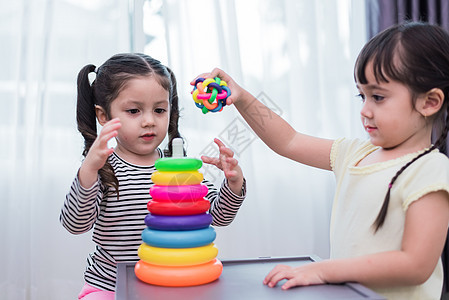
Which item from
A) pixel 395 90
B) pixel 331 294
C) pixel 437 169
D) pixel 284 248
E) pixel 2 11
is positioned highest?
pixel 2 11

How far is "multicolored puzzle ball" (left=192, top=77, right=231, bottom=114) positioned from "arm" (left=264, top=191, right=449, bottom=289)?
0.35 m

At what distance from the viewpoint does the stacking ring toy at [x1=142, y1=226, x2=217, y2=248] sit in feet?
2.96

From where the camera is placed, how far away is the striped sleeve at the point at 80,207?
3.59 ft

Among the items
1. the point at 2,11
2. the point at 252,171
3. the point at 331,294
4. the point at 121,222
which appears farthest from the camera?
the point at 252,171

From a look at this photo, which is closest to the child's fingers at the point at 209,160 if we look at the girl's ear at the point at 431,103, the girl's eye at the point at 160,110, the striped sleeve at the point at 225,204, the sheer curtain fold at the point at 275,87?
the striped sleeve at the point at 225,204

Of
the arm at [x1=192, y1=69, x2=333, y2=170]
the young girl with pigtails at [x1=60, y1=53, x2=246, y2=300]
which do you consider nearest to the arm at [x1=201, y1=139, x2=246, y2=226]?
the young girl with pigtails at [x1=60, y1=53, x2=246, y2=300]

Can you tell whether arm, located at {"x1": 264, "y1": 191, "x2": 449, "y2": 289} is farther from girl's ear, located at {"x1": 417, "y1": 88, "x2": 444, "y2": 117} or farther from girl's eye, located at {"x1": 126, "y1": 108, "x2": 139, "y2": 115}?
girl's eye, located at {"x1": 126, "y1": 108, "x2": 139, "y2": 115}

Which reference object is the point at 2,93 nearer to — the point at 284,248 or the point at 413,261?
the point at 284,248

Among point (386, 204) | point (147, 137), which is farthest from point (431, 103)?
point (147, 137)

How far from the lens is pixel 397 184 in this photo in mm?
951

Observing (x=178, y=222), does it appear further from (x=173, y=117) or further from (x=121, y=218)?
(x=173, y=117)

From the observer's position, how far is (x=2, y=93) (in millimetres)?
1944

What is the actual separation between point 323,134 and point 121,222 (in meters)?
1.22

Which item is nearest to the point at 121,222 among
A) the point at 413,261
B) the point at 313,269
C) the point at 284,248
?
the point at 313,269
